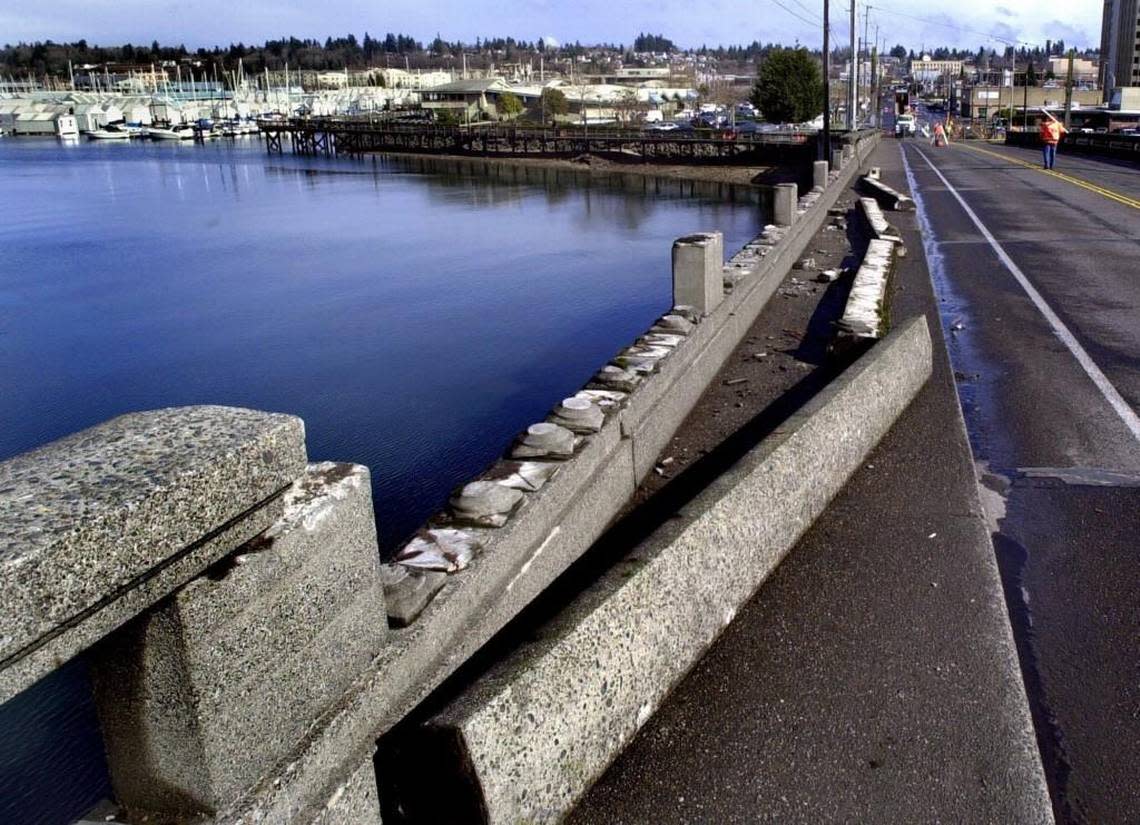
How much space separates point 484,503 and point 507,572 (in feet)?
1.37

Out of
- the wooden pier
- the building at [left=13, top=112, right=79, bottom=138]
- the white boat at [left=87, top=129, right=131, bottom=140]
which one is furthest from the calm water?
the building at [left=13, top=112, right=79, bottom=138]

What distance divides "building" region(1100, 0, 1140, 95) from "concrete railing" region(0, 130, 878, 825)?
16748cm

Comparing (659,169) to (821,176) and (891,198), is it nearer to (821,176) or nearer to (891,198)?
(821,176)

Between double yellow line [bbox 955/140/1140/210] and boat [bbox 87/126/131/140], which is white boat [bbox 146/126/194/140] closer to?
boat [bbox 87/126/131/140]

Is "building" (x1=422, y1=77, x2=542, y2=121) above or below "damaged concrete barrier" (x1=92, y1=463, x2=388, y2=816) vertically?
above

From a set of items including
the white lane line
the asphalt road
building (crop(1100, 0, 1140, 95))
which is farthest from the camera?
building (crop(1100, 0, 1140, 95))

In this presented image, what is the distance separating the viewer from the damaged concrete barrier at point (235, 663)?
8.59 ft

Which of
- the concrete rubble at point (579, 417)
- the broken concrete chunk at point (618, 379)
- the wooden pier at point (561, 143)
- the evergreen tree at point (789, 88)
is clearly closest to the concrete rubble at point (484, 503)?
the concrete rubble at point (579, 417)

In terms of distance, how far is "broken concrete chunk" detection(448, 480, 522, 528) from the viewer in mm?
4973

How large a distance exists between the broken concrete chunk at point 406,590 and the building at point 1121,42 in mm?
166665

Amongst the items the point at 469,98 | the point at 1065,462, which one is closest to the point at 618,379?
the point at 1065,462

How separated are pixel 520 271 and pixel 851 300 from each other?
14.1 meters

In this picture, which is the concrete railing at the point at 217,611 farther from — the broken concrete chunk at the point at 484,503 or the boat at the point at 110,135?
the boat at the point at 110,135

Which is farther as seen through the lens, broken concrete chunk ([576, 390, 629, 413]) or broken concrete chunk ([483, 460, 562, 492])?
broken concrete chunk ([576, 390, 629, 413])
